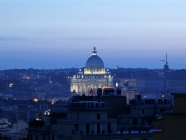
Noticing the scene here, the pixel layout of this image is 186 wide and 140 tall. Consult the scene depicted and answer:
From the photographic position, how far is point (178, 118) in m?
14.2

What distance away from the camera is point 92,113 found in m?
24.2

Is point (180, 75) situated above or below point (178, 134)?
above

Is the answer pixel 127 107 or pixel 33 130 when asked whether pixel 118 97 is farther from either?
pixel 33 130

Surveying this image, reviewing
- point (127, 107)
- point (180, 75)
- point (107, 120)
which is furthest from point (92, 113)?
point (180, 75)

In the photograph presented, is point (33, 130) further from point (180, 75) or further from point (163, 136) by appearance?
point (180, 75)

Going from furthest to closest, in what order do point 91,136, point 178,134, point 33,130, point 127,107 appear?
1. point 127,107
2. point 33,130
3. point 91,136
4. point 178,134

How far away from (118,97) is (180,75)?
519 ft

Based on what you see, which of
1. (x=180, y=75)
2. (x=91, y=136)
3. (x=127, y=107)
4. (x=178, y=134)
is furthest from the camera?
(x=180, y=75)

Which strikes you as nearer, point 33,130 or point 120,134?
point 120,134

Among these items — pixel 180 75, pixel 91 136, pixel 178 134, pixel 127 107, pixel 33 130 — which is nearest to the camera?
pixel 178 134

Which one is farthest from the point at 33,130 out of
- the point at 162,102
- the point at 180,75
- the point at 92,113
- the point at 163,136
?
the point at 180,75

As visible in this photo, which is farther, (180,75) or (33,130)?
(180,75)

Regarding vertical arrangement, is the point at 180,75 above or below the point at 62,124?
above

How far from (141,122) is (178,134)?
42.5 ft
